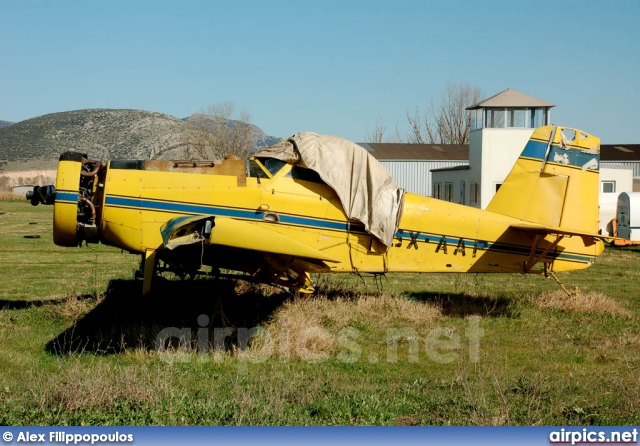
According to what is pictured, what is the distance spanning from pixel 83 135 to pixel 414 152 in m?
70.1

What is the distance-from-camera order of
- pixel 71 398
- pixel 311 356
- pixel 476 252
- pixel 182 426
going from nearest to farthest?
pixel 182 426
pixel 71 398
pixel 311 356
pixel 476 252

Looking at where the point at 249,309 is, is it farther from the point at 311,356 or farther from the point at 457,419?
the point at 457,419

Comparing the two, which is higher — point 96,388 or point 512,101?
point 512,101

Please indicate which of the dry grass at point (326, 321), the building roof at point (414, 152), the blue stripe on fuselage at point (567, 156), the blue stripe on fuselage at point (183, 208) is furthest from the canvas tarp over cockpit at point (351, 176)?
the building roof at point (414, 152)

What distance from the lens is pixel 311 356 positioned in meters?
8.43

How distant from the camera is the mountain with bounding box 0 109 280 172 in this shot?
291 ft

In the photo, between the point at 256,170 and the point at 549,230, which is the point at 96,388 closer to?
the point at 256,170

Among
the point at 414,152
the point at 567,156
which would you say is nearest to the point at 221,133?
the point at 414,152

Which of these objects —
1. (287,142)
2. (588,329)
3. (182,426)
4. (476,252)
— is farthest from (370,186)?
(182,426)

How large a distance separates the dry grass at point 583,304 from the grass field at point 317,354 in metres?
0.03

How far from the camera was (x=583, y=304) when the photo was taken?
37.4ft

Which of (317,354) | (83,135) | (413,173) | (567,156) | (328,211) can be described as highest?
(83,135)

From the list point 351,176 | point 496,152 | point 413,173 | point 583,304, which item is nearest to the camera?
point 351,176

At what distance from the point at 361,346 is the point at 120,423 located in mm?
3947
